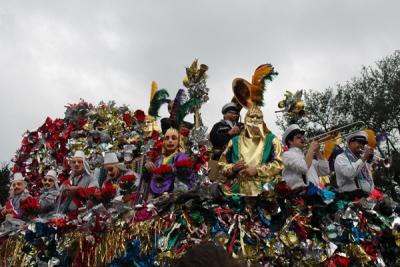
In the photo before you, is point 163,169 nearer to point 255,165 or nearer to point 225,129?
point 255,165

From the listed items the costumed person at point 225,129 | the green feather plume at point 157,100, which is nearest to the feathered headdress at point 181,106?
the costumed person at point 225,129

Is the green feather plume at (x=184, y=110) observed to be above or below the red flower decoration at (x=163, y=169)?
above

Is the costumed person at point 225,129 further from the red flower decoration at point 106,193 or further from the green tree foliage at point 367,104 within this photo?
the green tree foliage at point 367,104

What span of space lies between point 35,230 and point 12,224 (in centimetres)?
87

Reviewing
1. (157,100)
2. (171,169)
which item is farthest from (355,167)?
(157,100)

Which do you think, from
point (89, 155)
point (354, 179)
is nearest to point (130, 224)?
point (354, 179)

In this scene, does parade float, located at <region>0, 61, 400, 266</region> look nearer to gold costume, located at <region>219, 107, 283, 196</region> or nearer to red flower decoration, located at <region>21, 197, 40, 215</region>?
red flower decoration, located at <region>21, 197, 40, 215</region>

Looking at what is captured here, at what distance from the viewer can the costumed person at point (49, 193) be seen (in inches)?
309

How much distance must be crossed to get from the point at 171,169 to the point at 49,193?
281cm

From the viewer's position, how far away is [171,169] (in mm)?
6359

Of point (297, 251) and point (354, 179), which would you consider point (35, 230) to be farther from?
point (354, 179)

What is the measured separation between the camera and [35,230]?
6.38m

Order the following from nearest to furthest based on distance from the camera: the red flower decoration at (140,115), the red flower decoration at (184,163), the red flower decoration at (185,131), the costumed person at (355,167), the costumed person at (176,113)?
the red flower decoration at (184,163), the costumed person at (355,167), the costumed person at (176,113), the red flower decoration at (185,131), the red flower decoration at (140,115)

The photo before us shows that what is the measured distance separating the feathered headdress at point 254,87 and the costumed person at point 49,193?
3062 mm
